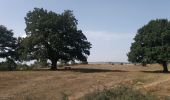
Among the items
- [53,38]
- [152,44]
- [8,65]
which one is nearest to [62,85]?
[53,38]

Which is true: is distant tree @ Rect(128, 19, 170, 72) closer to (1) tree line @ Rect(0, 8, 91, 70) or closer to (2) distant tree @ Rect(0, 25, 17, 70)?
(1) tree line @ Rect(0, 8, 91, 70)

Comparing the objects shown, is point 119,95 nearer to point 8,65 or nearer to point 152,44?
point 152,44

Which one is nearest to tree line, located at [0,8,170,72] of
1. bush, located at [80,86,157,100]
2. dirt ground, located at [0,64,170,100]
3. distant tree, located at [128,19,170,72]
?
distant tree, located at [128,19,170,72]

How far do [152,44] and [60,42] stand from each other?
12.7 metres

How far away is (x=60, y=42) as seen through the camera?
5572 cm

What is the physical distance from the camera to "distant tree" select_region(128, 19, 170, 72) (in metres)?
56.6

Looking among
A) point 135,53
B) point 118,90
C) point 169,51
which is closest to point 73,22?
point 135,53

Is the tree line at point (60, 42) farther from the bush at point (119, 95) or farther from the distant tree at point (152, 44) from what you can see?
the bush at point (119, 95)

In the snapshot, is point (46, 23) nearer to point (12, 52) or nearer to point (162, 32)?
point (12, 52)

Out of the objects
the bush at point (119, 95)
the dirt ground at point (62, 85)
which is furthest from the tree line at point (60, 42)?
the bush at point (119, 95)

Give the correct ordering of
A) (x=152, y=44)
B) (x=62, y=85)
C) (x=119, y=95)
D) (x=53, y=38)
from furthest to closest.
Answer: (x=152, y=44) < (x=53, y=38) < (x=62, y=85) < (x=119, y=95)

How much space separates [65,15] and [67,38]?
3430mm

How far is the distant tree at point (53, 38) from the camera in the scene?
2216 inches

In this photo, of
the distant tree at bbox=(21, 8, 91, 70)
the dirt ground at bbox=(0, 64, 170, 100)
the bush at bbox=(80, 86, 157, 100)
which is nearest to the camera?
the bush at bbox=(80, 86, 157, 100)
